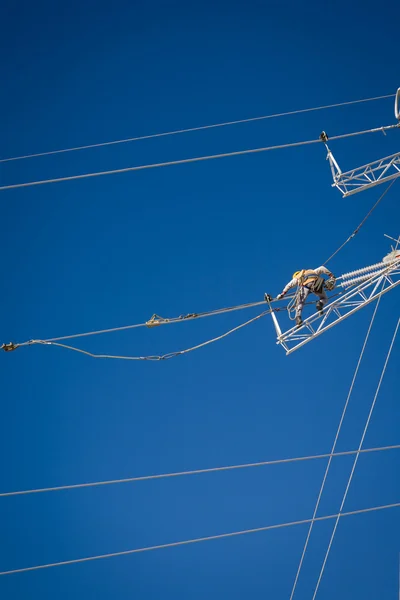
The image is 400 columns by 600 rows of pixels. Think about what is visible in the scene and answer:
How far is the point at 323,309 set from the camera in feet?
54.1

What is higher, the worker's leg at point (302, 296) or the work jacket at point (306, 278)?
the work jacket at point (306, 278)

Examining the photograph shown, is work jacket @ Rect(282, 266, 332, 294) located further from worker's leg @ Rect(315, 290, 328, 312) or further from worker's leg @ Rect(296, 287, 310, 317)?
worker's leg @ Rect(315, 290, 328, 312)

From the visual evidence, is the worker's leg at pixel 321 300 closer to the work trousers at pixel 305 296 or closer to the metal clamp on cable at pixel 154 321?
the work trousers at pixel 305 296

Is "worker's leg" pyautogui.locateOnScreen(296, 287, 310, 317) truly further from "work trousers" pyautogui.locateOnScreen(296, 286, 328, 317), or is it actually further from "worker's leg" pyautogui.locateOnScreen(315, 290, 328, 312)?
"worker's leg" pyautogui.locateOnScreen(315, 290, 328, 312)

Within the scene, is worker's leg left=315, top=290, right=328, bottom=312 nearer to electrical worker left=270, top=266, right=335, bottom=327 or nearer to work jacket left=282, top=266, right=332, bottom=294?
electrical worker left=270, top=266, right=335, bottom=327

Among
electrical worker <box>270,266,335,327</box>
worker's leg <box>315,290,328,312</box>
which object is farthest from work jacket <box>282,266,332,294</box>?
worker's leg <box>315,290,328,312</box>

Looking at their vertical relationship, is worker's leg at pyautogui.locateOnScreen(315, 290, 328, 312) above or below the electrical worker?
below

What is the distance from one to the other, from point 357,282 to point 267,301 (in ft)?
5.74

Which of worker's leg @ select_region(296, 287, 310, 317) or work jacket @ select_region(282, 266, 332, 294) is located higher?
work jacket @ select_region(282, 266, 332, 294)

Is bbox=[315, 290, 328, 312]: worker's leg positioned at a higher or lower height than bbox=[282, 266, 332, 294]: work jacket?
lower

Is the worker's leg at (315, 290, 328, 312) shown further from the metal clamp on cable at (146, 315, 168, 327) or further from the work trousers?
the metal clamp on cable at (146, 315, 168, 327)

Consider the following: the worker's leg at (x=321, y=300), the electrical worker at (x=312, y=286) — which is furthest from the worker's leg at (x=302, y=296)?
the worker's leg at (x=321, y=300)

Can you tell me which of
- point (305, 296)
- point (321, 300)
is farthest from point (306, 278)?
point (321, 300)

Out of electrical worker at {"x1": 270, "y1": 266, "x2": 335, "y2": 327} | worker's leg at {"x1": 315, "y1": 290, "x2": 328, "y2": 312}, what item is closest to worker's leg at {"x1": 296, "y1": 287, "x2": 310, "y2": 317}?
electrical worker at {"x1": 270, "y1": 266, "x2": 335, "y2": 327}
